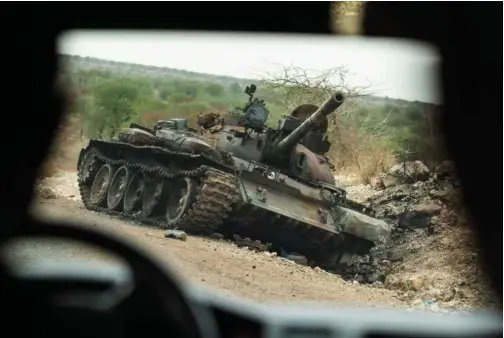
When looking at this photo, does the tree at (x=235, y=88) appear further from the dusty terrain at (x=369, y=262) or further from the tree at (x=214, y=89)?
the dusty terrain at (x=369, y=262)

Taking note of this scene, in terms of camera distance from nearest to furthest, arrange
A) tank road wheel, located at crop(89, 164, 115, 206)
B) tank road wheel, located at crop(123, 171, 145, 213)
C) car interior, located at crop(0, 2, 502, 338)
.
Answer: car interior, located at crop(0, 2, 502, 338) → tank road wheel, located at crop(123, 171, 145, 213) → tank road wheel, located at crop(89, 164, 115, 206)

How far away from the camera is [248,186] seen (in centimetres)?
998

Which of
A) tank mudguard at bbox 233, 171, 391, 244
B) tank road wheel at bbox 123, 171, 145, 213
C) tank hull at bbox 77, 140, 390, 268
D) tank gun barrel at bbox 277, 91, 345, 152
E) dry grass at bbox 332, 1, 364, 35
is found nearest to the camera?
dry grass at bbox 332, 1, 364, 35

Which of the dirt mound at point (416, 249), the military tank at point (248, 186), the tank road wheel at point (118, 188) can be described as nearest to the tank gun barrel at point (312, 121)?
the military tank at point (248, 186)

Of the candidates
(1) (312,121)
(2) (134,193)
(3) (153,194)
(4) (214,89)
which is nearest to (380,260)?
(1) (312,121)

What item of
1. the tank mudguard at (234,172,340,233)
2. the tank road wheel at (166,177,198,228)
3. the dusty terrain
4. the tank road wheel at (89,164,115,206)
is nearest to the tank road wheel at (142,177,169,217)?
the tank road wheel at (166,177,198,228)

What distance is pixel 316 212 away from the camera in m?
10.4

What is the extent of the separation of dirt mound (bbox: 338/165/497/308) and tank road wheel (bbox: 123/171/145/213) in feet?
8.14

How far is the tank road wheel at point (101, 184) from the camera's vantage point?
10.4m

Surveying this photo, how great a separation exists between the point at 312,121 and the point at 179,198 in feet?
6.10

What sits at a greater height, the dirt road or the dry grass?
the dry grass

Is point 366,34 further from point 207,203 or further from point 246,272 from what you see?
point 207,203

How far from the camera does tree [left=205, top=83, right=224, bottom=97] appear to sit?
5857 mm

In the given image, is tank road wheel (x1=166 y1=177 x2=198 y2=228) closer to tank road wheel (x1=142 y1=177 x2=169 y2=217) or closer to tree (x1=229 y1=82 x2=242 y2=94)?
tank road wheel (x1=142 y1=177 x2=169 y2=217)
